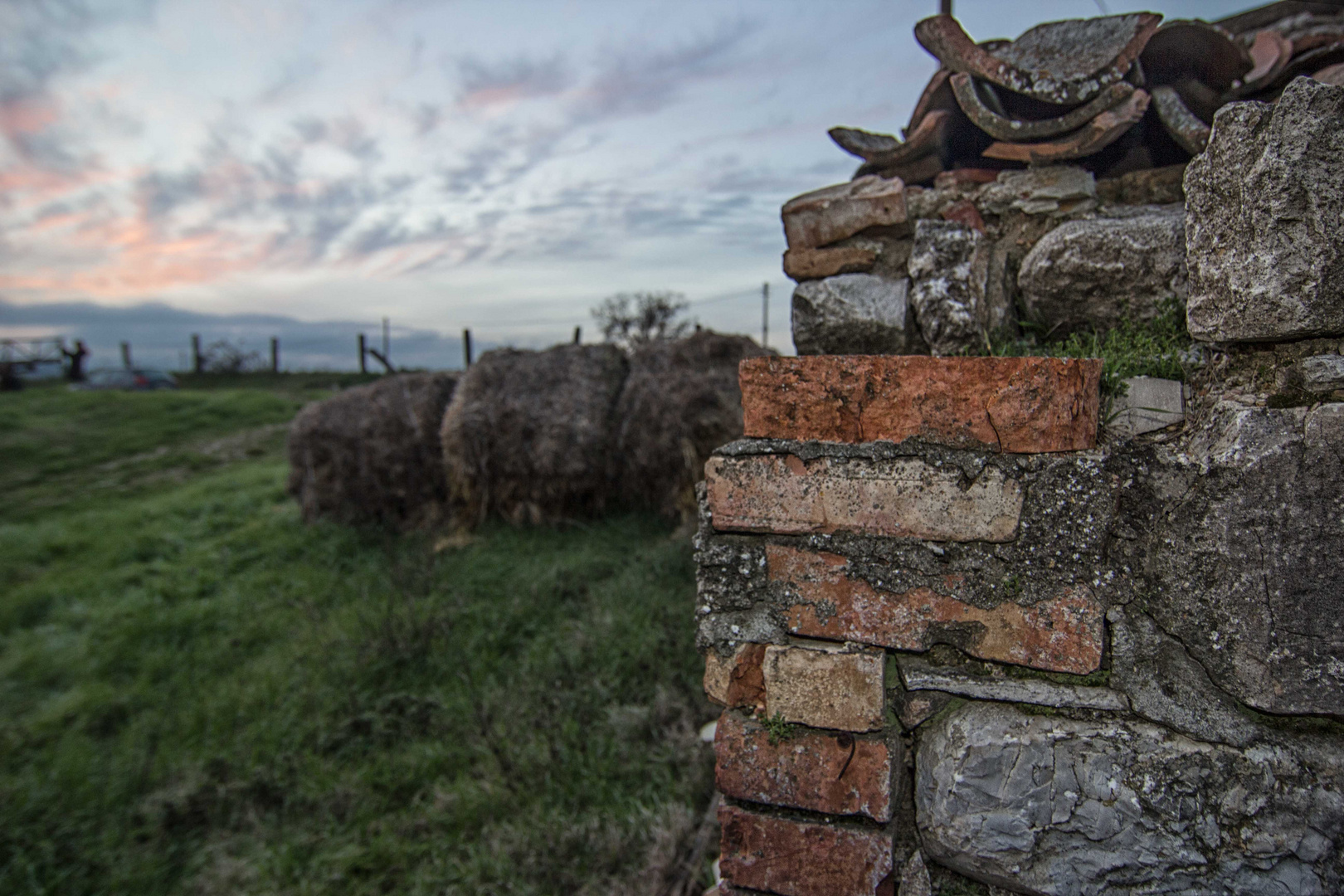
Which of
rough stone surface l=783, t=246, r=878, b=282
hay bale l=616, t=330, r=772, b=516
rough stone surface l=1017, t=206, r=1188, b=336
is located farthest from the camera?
hay bale l=616, t=330, r=772, b=516

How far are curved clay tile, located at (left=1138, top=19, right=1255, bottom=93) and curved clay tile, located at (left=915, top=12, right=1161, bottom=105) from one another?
0.07m

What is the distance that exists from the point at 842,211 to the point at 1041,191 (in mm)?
435

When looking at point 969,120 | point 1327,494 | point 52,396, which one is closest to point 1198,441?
point 1327,494

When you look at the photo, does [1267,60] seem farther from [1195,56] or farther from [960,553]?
[960,553]

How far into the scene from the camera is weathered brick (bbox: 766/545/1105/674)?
0.96m

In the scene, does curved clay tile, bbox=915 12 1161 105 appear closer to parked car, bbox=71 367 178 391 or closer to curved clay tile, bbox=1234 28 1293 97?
curved clay tile, bbox=1234 28 1293 97

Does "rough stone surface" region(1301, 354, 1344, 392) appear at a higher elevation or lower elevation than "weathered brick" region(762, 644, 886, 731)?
higher

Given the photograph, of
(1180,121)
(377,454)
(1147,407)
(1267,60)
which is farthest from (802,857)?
(377,454)

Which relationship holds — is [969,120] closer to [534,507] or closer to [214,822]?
[214,822]

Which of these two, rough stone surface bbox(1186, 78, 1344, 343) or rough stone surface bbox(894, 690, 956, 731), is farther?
rough stone surface bbox(894, 690, 956, 731)

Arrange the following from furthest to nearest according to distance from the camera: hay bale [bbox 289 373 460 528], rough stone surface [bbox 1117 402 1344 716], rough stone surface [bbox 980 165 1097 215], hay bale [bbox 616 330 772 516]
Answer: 1. hay bale [bbox 289 373 460 528]
2. hay bale [bbox 616 330 772 516]
3. rough stone surface [bbox 980 165 1097 215]
4. rough stone surface [bbox 1117 402 1344 716]

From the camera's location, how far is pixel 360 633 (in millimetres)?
3656

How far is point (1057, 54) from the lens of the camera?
5.18ft

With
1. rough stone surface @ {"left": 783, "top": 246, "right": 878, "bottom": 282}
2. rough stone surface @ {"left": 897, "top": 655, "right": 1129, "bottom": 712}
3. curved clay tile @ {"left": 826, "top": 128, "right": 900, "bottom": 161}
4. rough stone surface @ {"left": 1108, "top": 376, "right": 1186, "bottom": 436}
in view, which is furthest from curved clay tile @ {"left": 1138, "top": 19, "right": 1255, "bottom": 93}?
rough stone surface @ {"left": 897, "top": 655, "right": 1129, "bottom": 712}
